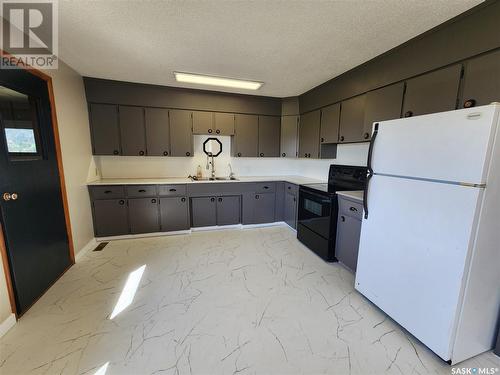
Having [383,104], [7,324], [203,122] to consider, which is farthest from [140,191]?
[383,104]

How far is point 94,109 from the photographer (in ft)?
10.9

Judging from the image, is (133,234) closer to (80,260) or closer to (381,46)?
(80,260)

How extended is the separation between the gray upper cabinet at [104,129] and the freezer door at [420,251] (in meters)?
3.73

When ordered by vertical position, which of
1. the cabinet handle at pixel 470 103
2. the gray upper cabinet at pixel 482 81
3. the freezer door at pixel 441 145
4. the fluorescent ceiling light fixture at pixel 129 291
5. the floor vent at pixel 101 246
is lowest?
the fluorescent ceiling light fixture at pixel 129 291

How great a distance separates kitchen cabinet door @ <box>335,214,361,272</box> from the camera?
8.04 feet

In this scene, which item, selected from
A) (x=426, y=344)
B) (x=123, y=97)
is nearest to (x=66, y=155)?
(x=123, y=97)

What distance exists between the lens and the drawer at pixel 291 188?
3.74 m

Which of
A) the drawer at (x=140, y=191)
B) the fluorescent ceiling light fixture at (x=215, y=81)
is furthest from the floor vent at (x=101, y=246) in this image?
the fluorescent ceiling light fixture at (x=215, y=81)

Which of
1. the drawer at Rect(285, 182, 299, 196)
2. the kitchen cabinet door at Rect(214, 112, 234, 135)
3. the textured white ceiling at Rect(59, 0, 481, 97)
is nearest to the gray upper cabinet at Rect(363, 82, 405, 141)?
the textured white ceiling at Rect(59, 0, 481, 97)

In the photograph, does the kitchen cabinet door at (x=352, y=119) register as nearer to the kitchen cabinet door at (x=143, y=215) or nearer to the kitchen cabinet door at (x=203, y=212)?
the kitchen cabinet door at (x=203, y=212)

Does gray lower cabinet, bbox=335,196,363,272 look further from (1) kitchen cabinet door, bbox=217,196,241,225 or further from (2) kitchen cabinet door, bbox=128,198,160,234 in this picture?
(2) kitchen cabinet door, bbox=128,198,160,234

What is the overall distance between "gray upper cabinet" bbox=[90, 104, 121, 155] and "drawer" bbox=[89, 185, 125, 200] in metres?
0.59

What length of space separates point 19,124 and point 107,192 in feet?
4.89

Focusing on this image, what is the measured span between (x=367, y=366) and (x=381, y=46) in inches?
111
